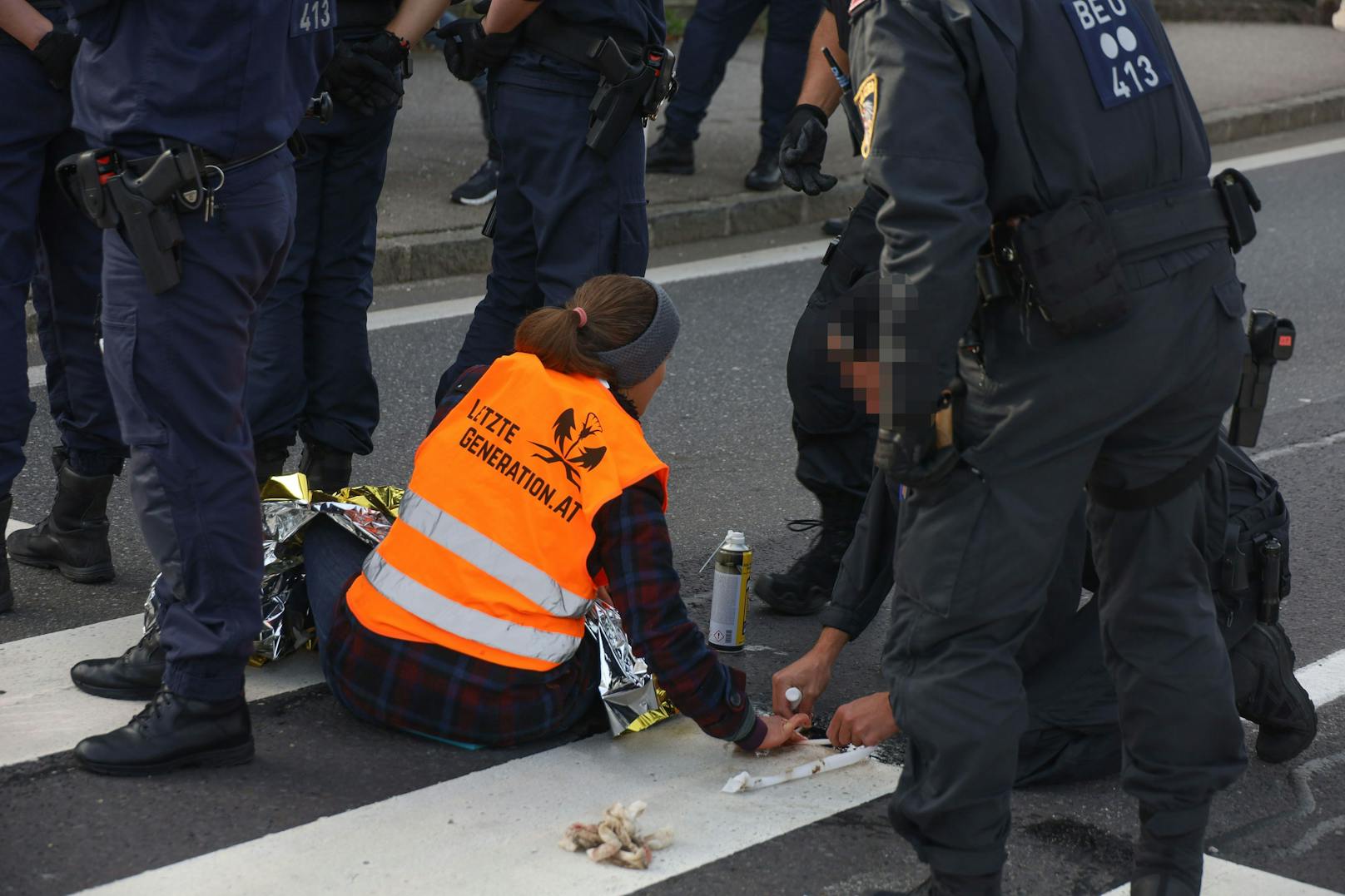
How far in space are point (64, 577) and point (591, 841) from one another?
5.87 ft

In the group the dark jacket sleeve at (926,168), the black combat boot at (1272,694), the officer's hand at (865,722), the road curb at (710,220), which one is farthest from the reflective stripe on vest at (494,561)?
the road curb at (710,220)

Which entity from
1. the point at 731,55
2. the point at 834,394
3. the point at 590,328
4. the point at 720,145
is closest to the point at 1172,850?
the point at 590,328

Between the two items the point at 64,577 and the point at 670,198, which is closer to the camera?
the point at 64,577

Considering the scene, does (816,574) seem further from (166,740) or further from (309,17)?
(309,17)

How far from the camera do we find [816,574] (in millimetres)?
4262

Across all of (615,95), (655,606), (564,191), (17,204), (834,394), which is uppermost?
(615,95)

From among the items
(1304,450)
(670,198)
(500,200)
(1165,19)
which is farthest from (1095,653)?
(1165,19)

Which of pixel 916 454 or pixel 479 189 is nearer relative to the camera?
pixel 916 454

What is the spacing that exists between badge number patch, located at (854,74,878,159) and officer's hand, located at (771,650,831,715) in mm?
1262

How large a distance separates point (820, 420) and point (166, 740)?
1.68 meters

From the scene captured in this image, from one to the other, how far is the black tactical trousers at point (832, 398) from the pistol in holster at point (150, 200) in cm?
136

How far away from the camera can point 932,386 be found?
2.51 metres

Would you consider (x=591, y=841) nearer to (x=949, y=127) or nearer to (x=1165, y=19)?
(x=949, y=127)

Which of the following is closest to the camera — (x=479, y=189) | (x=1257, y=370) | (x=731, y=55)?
(x=1257, y=370)
